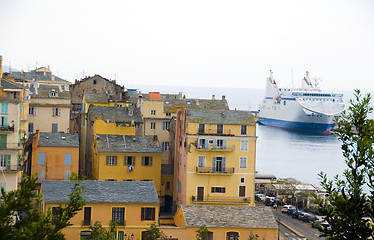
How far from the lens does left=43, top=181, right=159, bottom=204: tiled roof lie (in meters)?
37.4

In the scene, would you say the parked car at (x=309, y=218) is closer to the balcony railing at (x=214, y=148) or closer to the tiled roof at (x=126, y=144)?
the balcony railing at (x=214, y=148)

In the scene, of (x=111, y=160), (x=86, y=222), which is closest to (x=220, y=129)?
(x=111, y=160)

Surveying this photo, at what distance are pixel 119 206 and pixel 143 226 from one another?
1.74 metres

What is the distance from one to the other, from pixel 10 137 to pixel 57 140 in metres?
10.2

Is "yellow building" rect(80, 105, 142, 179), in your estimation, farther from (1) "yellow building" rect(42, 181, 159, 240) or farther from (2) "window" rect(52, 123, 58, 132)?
(1) "yellow building" rect(42, 181, 159, 240)

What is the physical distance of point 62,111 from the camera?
55562mm

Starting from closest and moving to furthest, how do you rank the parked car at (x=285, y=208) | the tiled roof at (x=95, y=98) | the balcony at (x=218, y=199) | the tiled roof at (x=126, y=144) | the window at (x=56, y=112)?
1. the balcony at (x=218, y=199)
2. the tiled roof at (x=126, y=144)
3. the parked car at (x=285, y=208)
4. the window at (x=56, y=112)
5. the tiled roof at (x=95, y=98)

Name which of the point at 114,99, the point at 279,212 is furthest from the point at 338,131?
the point at 114,99

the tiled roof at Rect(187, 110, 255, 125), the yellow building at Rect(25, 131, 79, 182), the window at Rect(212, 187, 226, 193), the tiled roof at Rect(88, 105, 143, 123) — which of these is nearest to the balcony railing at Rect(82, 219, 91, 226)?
the yellow building at Rect(25, 131, 79, 182)

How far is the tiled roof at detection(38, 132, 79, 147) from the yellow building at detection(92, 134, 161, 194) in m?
1.68

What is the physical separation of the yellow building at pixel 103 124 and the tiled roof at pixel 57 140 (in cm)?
365

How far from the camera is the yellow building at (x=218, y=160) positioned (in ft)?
150

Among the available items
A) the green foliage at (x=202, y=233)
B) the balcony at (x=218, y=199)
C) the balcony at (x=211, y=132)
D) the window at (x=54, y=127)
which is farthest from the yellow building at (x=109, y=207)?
the window at (x=54, y=127)

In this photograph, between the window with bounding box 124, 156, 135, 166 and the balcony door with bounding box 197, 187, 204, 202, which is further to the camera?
the window with bounding box 124, 156, 135, 166
